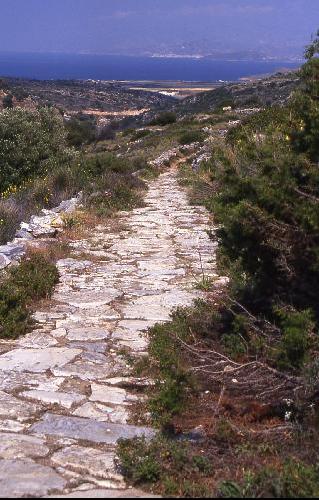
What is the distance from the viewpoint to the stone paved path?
365 cm

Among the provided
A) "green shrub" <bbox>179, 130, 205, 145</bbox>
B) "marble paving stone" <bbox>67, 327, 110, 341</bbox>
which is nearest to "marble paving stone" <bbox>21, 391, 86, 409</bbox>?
"marble paving stone" <bbox>67, 327, 110, 341</bbox>

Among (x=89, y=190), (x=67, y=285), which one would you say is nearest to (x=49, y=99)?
(x=89, y=190)

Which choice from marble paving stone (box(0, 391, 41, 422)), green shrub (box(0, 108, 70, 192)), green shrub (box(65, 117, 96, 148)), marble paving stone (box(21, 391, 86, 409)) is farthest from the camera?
green shrub (box(65, 117, 96, 148))

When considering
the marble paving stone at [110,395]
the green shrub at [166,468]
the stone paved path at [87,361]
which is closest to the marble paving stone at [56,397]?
the stone paved path at [87,361]

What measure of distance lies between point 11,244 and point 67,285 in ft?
5.14

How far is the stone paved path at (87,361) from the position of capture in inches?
144

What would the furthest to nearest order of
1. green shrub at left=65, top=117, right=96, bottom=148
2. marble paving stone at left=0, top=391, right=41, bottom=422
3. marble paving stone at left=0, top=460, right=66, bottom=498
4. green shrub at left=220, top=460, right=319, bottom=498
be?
green shrub at left=65, top=117, right=96, bottom=148 < marble paving stone at left=0, top=391, right=41, bottom=422 < marble paving stone at left=0, top=460, right=66, bottom=498 < green shrub at left=220, top=460, right=319, bottom=498

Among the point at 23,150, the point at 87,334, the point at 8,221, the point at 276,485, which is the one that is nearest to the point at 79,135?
the point at 23,150

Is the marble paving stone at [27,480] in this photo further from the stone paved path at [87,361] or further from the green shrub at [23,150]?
the green shrub at [23,150]

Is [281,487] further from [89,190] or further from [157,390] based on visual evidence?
[89,190]

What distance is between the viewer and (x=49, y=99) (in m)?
80.1

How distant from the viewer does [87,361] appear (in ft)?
17.5

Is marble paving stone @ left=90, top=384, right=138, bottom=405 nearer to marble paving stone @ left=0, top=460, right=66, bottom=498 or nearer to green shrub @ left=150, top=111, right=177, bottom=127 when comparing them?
marble paving stone @ left=0, top=460, right=66, bottom=498

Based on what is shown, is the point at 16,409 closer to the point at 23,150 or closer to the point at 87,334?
the point at 87,334
